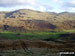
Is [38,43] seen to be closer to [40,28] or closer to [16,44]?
[16,44]

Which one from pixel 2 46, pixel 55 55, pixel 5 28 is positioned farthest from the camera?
pixel 5 28

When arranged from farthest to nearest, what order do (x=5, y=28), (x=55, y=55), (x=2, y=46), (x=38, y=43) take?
(x=5, y=28)
(x=38, y=43)
(x=2, y=46)
(x=55, y=55)

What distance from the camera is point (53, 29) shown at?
114 m

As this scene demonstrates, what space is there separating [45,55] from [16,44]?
18134 millimetres

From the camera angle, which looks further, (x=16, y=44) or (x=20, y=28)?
(x=20, y=28)

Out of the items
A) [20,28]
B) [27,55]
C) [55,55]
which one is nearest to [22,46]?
[27,55]

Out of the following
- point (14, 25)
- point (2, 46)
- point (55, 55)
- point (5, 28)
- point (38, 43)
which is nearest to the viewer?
point (55, 55)

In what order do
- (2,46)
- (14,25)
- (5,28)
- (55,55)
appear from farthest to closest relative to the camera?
(14,25), (5,28), (2,46), (55,55)

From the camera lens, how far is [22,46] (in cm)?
5022

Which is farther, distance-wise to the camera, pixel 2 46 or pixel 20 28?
pixel 20 28

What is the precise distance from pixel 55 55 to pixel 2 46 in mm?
20859

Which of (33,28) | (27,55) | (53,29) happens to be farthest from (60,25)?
(27,55)

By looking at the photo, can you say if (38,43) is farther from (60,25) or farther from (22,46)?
(60,25)

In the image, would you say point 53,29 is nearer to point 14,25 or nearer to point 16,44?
point 14,25
